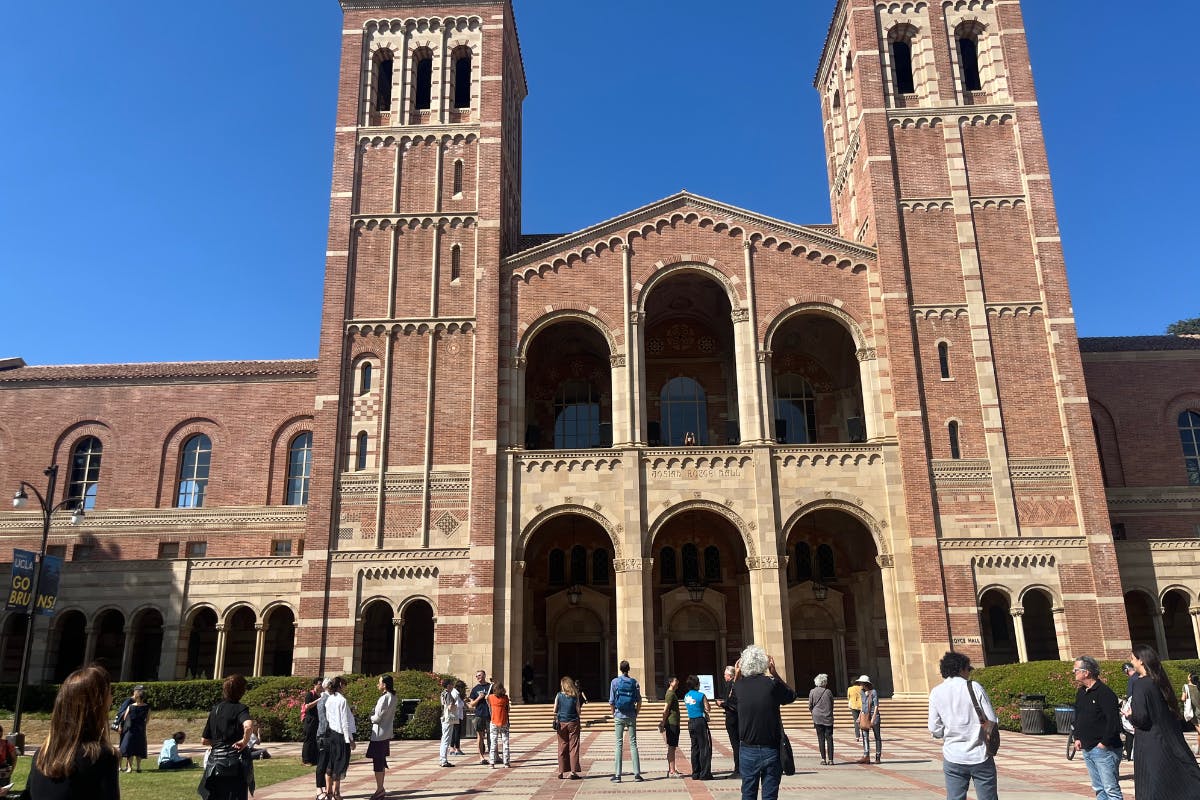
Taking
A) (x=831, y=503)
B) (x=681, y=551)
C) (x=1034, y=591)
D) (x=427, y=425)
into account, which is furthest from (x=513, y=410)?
(x=1034, y=591)

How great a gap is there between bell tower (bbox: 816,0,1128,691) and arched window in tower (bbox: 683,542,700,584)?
8535 millimetres

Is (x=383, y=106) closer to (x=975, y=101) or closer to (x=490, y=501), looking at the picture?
(x=490, y=501)

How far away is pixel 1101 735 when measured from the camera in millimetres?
9375

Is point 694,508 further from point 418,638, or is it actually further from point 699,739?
point 699,739

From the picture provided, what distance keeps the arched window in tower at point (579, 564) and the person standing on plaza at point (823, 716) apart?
1773 cm

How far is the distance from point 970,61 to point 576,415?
20715mm

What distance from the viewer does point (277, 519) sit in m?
34.2

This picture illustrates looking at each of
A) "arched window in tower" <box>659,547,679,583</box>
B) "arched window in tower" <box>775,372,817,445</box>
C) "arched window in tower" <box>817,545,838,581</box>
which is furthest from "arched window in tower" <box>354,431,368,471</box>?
"arched window in tower" <box>817,545,838,581</box>

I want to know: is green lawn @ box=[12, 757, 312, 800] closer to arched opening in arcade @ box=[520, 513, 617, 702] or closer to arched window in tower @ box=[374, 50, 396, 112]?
arched opening in arcade @ box=[520, 513, 617, 702]

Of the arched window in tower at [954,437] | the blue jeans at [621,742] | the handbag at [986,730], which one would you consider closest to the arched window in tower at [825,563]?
the arched window in tower at [954,437]

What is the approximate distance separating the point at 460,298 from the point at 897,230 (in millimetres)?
15522

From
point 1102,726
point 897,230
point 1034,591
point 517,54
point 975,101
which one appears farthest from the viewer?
point 517,54

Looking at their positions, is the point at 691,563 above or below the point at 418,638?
above

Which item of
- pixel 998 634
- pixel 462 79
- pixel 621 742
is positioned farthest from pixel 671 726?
pixel 462 79
